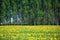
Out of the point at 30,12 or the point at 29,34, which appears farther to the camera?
the point at 30,12

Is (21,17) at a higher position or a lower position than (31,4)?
lower

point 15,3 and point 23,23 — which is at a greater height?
point 15,3

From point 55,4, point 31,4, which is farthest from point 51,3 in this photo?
point 31,4

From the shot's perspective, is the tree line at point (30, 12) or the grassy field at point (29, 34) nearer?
the grassy field at point (29, 34)

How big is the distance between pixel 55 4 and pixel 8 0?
812 centimetres

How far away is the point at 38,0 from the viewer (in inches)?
1234

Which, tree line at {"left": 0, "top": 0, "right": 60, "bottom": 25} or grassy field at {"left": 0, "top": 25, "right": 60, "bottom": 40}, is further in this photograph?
tree line at {"left": 0, "top": 0, "right": 60, "bottom": 25}

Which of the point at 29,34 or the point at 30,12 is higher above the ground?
the point at 29,34

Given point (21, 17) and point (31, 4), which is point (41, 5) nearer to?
point (31, 4)

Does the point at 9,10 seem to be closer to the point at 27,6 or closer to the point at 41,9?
the point at 27,6

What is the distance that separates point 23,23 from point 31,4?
12.4ft

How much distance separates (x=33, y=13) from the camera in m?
30.7

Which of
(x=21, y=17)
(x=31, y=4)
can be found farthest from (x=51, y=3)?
(x=21, y=17)

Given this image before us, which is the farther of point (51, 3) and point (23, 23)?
point (51, 3)
